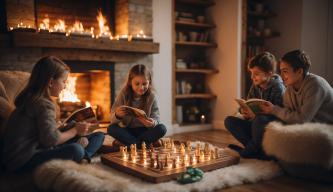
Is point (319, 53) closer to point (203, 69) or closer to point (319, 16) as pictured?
point (319, 16)

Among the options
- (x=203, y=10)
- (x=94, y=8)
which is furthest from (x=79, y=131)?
(x=203, y=10)

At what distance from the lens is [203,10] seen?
4703 mm

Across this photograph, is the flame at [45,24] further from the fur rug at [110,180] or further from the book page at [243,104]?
the book page at [243,104]

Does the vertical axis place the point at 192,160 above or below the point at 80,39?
below

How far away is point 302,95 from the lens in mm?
2148

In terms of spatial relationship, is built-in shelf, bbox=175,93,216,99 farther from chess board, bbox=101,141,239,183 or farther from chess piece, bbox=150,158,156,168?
chess piece, bbox=150,158,156,168

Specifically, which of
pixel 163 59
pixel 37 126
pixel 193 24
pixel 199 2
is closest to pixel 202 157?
pixel 37 126

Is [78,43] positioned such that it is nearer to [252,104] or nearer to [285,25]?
[252,104]

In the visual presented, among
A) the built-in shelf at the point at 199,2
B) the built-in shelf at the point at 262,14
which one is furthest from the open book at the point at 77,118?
the built-in shelf at the point at 262,14

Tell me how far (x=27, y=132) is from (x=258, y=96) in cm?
183

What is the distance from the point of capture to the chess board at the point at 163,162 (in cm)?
183

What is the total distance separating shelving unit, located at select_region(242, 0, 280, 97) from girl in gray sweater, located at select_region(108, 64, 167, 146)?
2162 mm

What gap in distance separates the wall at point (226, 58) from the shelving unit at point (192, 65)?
10cm

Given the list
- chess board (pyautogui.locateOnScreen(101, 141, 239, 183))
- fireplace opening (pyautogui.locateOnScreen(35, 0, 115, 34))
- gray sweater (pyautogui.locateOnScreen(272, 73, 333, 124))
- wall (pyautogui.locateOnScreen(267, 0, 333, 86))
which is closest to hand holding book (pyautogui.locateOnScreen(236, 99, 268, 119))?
gray sweater (pyautogui.locateOnScreen(272, 73, 333, 124))
